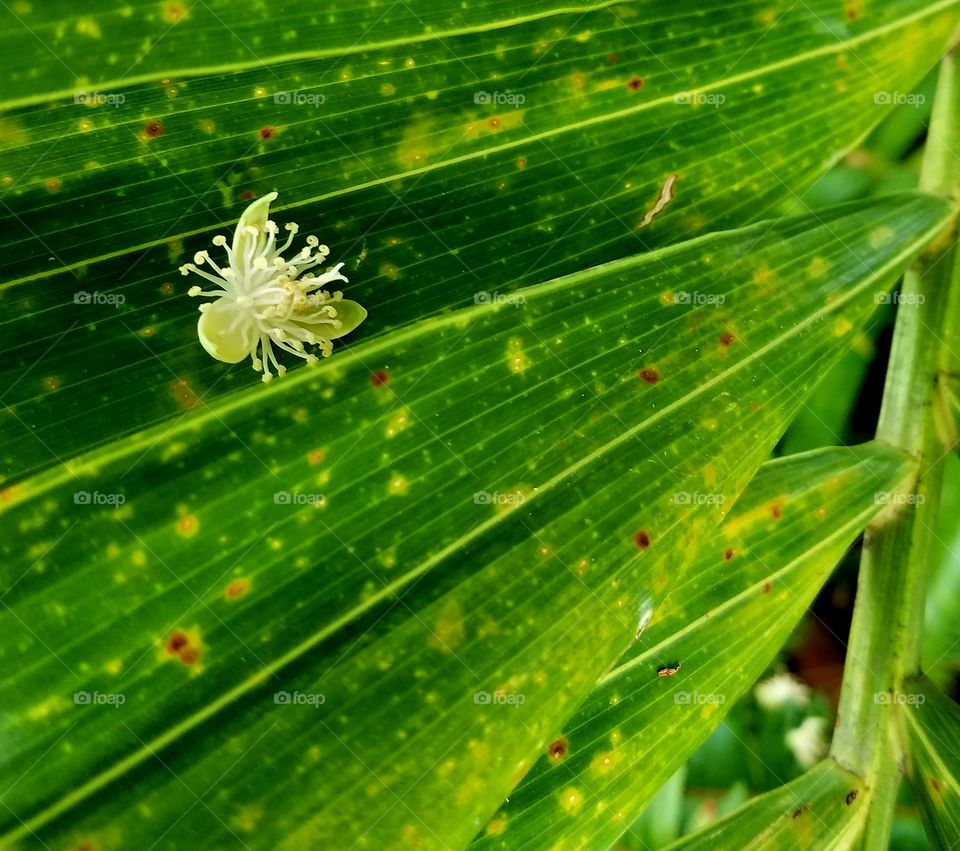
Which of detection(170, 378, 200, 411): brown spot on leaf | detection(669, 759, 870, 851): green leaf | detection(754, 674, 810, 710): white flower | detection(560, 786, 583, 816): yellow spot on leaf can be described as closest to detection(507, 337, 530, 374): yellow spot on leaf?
detection(170, 378, 200, 411): brown spot on leaf

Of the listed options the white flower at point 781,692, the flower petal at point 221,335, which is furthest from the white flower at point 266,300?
the white flower at point 781,692

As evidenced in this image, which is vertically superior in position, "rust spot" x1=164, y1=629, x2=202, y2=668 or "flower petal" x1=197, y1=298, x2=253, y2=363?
"flower petal" x1=197, y1=298, x2=253, y2=363

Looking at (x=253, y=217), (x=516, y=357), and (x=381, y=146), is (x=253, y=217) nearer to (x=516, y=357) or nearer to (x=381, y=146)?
(x=381, y=146)

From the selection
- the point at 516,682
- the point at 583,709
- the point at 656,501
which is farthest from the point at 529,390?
the point at 583,709

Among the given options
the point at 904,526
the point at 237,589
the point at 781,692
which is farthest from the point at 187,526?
the point at 781,692

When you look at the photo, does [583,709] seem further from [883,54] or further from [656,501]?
[883,54]

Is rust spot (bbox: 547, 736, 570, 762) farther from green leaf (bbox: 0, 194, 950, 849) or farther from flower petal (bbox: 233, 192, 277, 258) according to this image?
flower petal (bbox: 233, 192, 277, 258)
